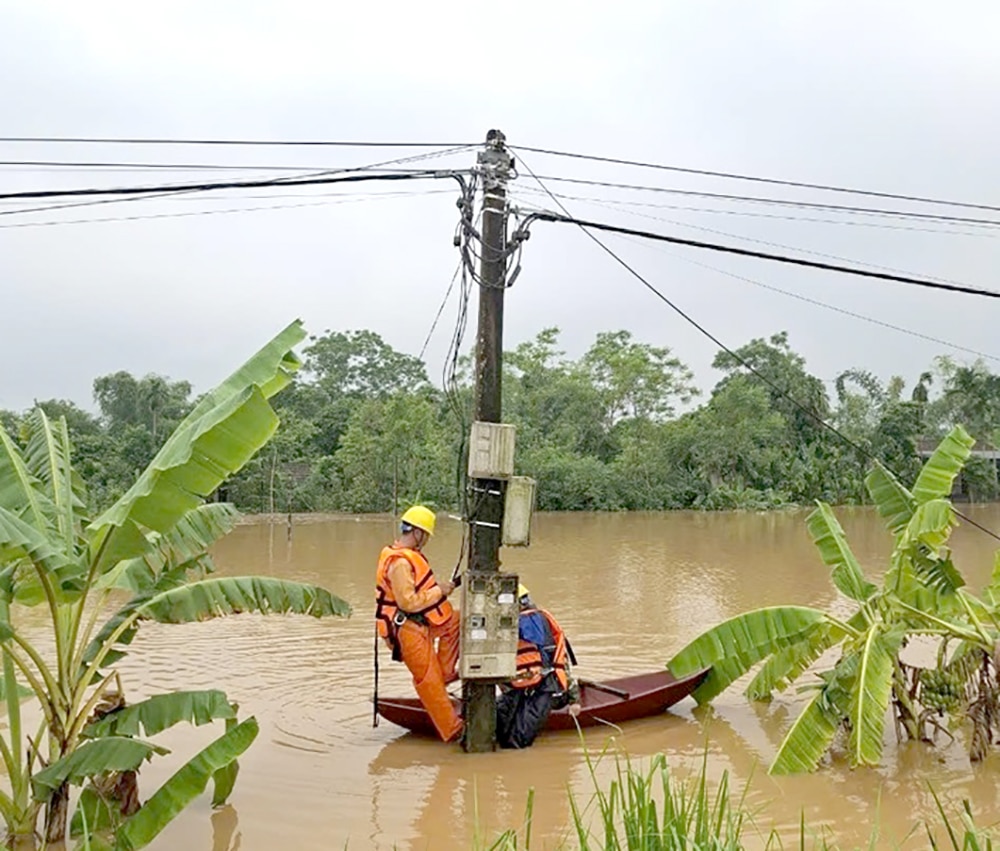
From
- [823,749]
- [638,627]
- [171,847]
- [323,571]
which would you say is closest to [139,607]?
[171,847]

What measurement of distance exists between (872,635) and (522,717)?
2.83 meters

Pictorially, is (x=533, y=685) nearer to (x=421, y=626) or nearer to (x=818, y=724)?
(x=421, y=626)

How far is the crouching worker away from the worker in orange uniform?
44 centimetres

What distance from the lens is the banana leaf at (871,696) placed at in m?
7.27

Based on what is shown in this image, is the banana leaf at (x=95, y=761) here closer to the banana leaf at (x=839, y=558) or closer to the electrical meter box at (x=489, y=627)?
the electrical meter box at (x=489, y=627)

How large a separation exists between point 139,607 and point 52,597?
1.94 ft

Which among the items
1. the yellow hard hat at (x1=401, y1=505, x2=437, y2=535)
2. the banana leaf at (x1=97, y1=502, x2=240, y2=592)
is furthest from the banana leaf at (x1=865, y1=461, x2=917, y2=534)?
the banana leaf at (x1=97, y1=502, x2=240, y2=592)

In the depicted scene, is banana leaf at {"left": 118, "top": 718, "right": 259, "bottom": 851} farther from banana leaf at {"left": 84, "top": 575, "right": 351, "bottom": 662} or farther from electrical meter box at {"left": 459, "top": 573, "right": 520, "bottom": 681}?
electrical meter box at {"left": 459, "top": 573, "right": 520, "bottom": 681}

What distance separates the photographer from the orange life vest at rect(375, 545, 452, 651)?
27.1 feet

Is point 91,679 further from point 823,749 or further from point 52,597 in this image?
point 823,749

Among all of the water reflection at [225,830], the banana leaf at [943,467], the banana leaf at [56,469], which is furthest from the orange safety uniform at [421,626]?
the banana leaf at [943,467]

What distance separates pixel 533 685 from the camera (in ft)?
28.0

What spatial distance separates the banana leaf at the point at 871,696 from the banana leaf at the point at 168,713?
14.1 ft

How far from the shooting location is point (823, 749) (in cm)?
757
